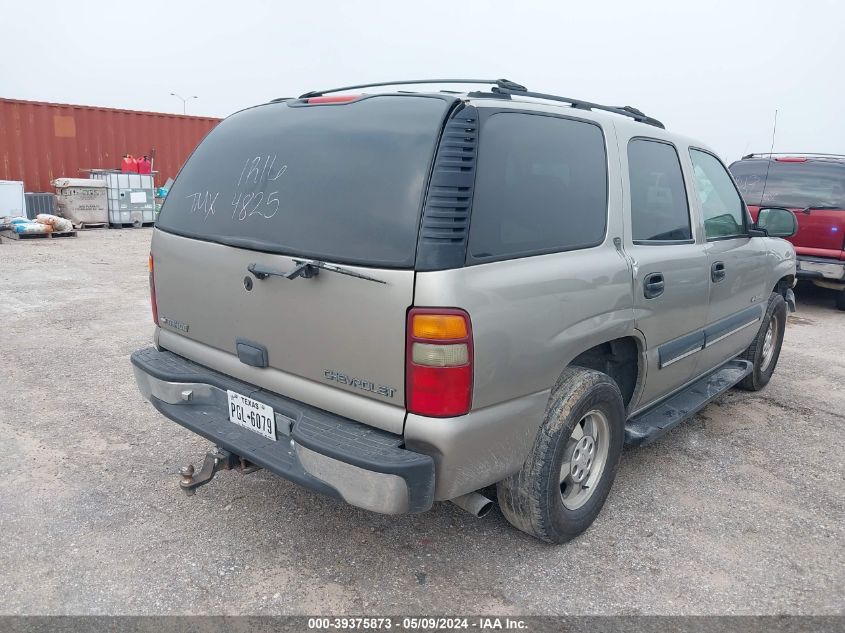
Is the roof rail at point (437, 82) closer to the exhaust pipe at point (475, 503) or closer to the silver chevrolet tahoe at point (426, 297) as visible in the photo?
the silver chevrolet tahoe at point (426, 297)

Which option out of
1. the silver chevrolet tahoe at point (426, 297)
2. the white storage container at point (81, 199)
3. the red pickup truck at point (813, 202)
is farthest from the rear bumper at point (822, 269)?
the white storage container at point (81, 199)

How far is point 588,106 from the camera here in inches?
124

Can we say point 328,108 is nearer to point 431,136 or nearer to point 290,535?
point 431,136

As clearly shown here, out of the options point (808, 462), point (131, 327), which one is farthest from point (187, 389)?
point (131, 327)

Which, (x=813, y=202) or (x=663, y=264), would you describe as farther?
(x=813, y=202)

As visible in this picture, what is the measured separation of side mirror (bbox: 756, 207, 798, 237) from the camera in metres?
4.54

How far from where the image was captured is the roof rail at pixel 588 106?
9.13ft

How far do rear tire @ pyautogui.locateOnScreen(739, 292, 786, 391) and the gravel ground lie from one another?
0.48m

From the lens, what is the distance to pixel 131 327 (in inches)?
255

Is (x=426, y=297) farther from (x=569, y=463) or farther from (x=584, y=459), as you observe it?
(x=584, y=459)

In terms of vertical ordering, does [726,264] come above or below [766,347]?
above

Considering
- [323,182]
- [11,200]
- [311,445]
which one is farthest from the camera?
[11,200]

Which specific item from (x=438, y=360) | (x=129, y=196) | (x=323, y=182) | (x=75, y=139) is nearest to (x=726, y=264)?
(x=438, y=360)

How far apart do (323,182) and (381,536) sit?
63.0 inches
